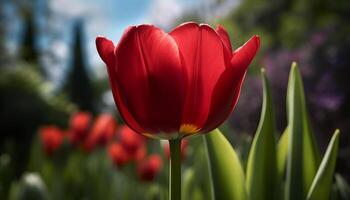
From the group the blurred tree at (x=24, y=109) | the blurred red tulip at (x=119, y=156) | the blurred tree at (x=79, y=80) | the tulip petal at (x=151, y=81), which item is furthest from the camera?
the blurred tree at (x=79, y=80)

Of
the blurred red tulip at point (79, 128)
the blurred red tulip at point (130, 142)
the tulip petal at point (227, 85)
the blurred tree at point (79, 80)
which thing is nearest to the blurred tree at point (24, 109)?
the blurred red tulip at point (79, 128)

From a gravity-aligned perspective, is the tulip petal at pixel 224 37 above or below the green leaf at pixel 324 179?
above

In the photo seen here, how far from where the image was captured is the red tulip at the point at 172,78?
735 millimetres

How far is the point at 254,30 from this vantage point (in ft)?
35.4

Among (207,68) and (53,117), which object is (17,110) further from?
(207,68)

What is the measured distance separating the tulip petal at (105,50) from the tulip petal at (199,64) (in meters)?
0.09

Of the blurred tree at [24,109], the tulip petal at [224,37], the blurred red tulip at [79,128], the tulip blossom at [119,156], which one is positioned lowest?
the tulip blossom at [119,156]

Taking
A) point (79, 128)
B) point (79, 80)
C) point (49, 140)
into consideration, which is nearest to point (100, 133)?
point (79, 128)

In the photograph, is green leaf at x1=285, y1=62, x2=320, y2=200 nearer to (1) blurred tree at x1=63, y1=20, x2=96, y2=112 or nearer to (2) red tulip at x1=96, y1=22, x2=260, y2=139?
(2) red tulip at x1=96, y1=22, x2=260, y2=139

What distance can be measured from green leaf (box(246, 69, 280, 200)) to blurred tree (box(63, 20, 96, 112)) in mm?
31077

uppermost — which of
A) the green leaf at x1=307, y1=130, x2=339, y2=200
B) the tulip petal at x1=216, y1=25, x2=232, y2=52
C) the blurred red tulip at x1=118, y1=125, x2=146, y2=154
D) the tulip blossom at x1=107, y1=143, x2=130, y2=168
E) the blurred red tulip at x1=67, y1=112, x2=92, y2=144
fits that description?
the blurred red tulip at x1=67, y1=112, x2=92, y2=144

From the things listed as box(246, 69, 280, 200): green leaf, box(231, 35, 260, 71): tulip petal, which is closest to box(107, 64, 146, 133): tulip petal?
box(231, 35, 260, 71): tulip petal

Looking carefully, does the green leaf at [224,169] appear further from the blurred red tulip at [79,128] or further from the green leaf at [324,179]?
the blurred red tulip at [79,128]

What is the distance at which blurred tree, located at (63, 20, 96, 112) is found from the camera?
1332 inches
